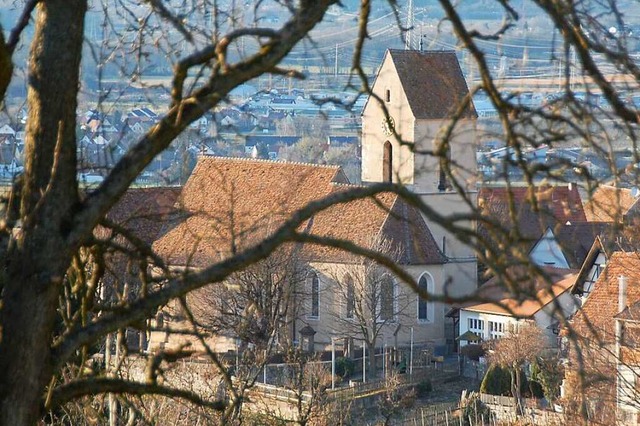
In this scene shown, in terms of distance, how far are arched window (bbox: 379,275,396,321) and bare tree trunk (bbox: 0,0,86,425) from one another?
4034 centimetres

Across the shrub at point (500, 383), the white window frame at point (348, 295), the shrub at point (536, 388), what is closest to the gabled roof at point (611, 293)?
the shrub at point (500, 383)

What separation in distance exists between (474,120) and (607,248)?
0.74m

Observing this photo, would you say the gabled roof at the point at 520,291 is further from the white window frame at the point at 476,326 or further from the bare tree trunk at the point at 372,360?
the white window frame at the point at 476,326

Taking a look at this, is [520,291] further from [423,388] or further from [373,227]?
[373,227]

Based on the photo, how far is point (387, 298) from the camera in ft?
146

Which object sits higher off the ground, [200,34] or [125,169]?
[200,34]

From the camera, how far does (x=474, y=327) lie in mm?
46656

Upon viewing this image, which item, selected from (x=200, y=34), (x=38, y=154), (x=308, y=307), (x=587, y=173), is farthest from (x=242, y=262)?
(x=308, y=307)

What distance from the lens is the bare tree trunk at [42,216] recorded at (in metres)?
3.63

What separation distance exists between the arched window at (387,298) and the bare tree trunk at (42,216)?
40.3 m

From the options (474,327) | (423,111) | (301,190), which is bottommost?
(474,327)

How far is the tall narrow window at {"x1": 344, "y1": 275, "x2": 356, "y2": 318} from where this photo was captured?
44.6m

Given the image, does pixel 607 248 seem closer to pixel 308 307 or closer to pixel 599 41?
pixel 599 41

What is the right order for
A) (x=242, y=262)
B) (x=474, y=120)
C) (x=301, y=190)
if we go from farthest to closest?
(x=301, y=190), (x=474, y=120), (x=242, y=262)
